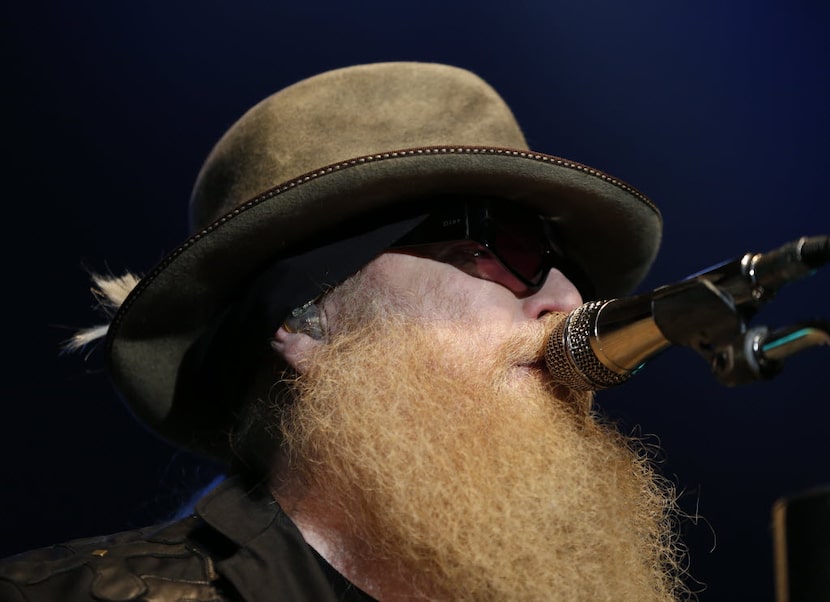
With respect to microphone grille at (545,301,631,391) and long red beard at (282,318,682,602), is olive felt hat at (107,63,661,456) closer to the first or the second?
long red beard at (282,318,682,602)

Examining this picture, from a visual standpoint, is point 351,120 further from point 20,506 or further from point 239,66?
point 20,506

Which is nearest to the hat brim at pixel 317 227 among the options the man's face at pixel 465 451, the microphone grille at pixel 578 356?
the man's face at pixel 465 451

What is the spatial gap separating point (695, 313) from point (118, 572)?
1.08 meters

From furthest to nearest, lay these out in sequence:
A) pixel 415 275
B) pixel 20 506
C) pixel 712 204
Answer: pixel 712 204 < pixel 20 506 < pixel 415 275

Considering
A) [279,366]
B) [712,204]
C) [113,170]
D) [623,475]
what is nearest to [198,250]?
[279,366]

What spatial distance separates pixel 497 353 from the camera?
1515mm

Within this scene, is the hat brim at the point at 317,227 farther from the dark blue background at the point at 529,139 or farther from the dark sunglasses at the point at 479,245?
the dark blue background at the point at 529,139

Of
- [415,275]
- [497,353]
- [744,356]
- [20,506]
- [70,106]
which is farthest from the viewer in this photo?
[70,106]

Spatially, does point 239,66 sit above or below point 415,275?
above

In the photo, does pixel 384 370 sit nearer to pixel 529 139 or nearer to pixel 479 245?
pixel 479 245

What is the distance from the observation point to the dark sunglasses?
1.62 metres

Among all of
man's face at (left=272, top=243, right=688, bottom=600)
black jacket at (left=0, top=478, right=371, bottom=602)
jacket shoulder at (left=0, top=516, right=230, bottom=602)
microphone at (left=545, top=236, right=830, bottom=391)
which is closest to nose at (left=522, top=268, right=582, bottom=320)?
man's face at (left=272, top=243, right=688, bottom=600)

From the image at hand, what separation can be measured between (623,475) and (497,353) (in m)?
0.34

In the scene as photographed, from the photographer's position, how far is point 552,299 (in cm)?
163
